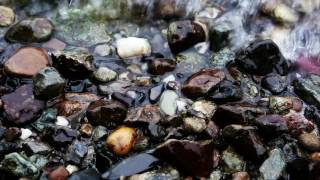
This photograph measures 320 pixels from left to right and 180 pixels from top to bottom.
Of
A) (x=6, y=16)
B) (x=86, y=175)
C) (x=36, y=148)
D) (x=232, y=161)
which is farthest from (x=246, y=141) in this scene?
(x=6, y=16)

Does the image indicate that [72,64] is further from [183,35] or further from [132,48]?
[183,35]

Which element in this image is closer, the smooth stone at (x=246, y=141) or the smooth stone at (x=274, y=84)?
the smooth stone at (x=246, y=141)

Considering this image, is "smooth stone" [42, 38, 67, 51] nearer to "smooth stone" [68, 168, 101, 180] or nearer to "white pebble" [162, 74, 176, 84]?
"white pebble" [162, 74, 176, 84]

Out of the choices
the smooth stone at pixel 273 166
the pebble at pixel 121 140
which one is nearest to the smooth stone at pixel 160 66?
the pebble at pixel 121 140

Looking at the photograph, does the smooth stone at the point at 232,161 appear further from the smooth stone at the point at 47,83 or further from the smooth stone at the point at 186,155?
the smooth stone at the point at 47,83

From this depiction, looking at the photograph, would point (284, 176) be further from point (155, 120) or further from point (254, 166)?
point (155, 120)

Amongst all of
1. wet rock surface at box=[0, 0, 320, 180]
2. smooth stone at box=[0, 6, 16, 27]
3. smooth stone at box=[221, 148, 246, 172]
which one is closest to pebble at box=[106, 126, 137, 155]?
wet rock surface at box=[0, 0, 320, 180]
